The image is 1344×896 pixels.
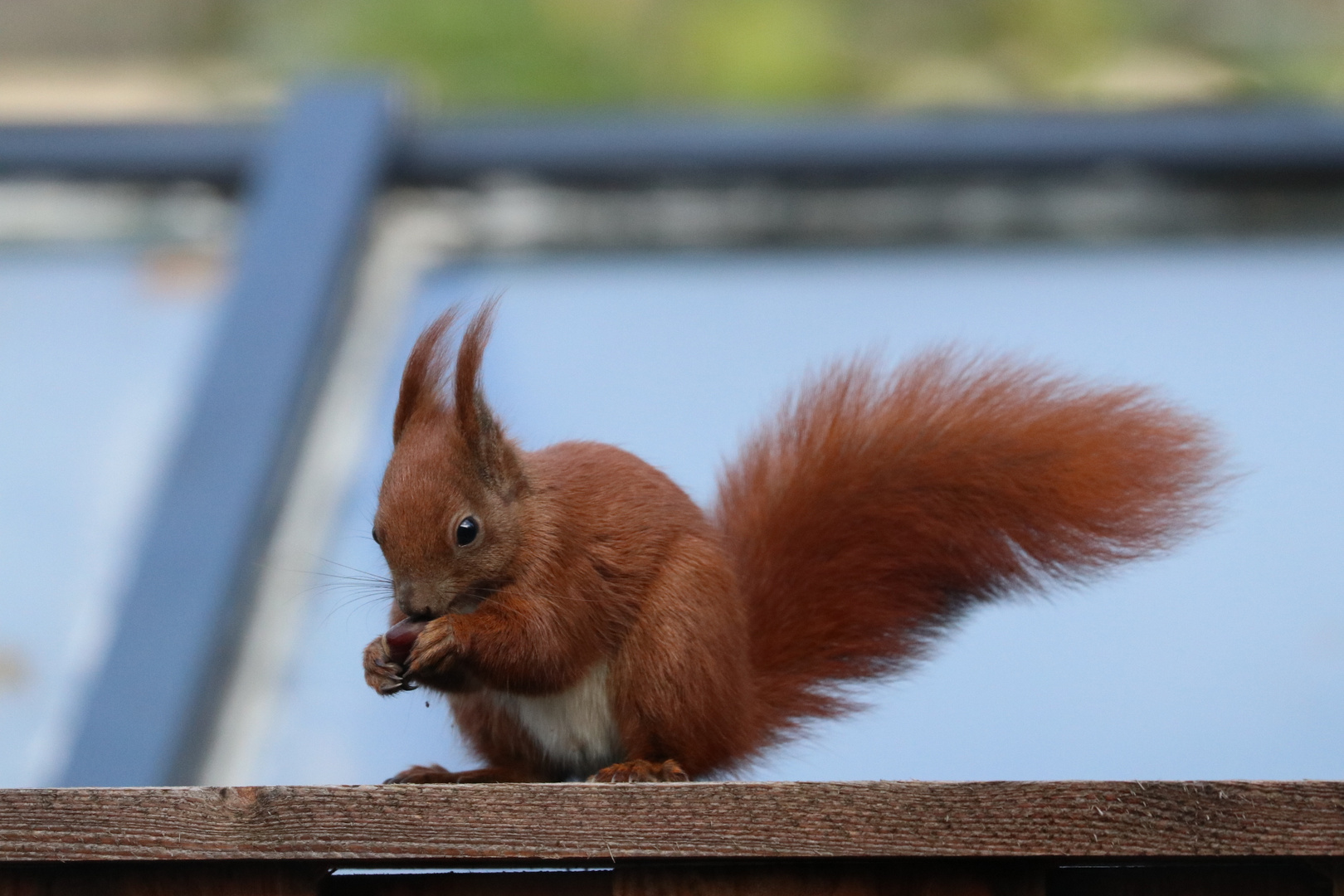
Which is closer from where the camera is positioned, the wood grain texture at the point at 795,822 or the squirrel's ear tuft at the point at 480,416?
the wood grain texture at the point at 795,822

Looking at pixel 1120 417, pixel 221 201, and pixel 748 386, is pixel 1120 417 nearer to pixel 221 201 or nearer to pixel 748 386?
pixel 748 386

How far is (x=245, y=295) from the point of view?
212cm

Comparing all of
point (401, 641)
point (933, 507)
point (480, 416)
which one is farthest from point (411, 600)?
point (933, 507)

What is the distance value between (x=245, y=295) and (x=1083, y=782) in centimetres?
159

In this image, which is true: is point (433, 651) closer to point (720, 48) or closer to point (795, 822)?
point (795, 822)

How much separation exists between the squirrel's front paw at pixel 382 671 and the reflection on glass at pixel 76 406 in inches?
32.3

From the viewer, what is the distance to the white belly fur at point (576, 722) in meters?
1.04

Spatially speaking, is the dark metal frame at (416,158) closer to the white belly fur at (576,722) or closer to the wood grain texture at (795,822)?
the white belly fur at (576,722)

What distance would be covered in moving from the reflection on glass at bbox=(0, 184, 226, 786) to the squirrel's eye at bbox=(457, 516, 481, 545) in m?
0.86


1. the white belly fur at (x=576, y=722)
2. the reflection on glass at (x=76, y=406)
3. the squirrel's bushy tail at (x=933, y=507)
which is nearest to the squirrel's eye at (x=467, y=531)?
the white belly fur at (x=576, y=722)

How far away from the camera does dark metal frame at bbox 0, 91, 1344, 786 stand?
2051 millimetres

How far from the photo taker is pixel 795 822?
0.85m

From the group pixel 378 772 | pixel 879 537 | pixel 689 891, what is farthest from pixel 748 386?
pixel 689 891

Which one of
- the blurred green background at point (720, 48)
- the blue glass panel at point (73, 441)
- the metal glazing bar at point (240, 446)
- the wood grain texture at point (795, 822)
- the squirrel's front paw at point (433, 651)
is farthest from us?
the blurred green background at point (720, 48)
